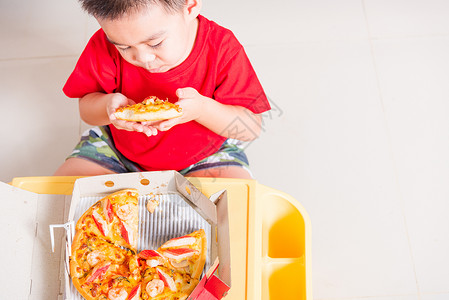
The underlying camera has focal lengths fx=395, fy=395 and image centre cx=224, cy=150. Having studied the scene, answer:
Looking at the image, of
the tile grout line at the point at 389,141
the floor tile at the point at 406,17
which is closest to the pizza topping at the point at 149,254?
the tile grout line at the point at 389,141

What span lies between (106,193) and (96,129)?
278 mm

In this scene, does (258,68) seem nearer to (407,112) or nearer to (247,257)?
(407,112)

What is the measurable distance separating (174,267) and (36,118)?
2.79ft

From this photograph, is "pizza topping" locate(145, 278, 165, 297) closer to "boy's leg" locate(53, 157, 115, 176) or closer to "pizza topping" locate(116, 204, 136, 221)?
"pizza topping" locate(116, 204, 136, 221)

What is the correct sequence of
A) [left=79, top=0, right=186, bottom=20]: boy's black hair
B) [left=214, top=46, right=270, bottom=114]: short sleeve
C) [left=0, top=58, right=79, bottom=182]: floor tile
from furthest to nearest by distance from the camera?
[left=0, top=58, right=79, bottom=182]: floor tile
[left=214, top=46, right=270, bottom=114]: short sleeve
[left=79, top=0, right=186, bottom=20]: boy's black hair

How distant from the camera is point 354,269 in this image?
43.1 inches

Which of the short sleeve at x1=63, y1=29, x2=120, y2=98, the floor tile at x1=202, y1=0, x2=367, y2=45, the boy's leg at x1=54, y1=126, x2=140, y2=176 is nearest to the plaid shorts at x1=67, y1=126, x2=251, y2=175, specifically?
the boy's leg at x1=54, y1=126, x2=140, y2=176

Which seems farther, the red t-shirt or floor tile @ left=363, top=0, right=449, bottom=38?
floor tile @ left=363, top=0, right=449, bottom=38

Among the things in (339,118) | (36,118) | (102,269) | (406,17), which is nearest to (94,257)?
(102,269)

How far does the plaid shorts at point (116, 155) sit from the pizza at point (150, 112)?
0.69 ft

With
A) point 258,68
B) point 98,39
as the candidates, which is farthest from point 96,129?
point 258,68

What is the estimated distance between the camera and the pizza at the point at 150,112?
2.29ft

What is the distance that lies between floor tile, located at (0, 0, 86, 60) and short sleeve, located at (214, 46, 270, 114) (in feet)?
2.41

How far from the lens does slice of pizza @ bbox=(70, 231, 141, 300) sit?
0.62m
